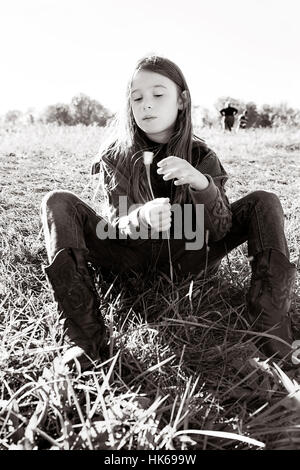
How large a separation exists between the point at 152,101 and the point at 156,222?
535 millimetres

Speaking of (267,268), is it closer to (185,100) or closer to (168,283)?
(168,283)

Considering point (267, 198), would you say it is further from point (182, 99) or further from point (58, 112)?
point (58, 112)

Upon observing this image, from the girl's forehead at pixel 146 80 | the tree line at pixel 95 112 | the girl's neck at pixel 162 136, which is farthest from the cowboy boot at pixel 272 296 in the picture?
the tree line at pixel 95 112

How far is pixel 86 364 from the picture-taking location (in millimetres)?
1277

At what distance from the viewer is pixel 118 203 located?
169cm

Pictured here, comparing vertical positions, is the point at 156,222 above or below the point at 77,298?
above

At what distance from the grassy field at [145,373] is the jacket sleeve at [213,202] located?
7.8 inches

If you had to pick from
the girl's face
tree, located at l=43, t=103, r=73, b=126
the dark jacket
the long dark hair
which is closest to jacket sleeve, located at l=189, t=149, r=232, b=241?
the dark jacket

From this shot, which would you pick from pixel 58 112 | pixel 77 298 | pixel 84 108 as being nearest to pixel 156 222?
pixel 77 298

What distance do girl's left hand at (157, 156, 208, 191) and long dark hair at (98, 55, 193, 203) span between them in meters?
0.21

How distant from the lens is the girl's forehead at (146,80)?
1709mm

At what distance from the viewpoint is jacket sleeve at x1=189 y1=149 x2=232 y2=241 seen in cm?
153

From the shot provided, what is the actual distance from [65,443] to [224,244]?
95cm

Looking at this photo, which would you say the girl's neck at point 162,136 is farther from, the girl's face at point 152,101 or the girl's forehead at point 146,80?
the girl's forehead at point 146,80
